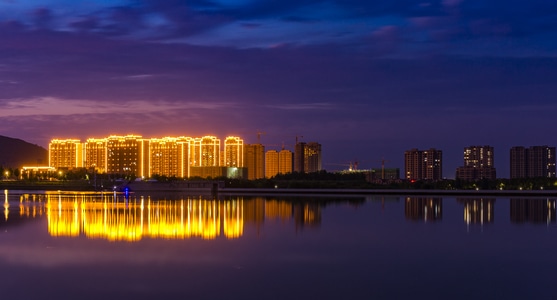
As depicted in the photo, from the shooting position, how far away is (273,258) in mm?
16141

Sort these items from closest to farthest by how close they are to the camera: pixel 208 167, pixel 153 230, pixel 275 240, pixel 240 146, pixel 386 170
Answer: pixel 275 240 < pixel 153 230 < pixel 208 167 < pixel 240 146 < pixel 386 170

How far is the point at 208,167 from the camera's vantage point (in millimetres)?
115125

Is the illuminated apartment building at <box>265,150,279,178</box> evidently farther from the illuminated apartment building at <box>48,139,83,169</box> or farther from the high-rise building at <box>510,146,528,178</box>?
the high-rise building at <box>510,146,528,178</box>

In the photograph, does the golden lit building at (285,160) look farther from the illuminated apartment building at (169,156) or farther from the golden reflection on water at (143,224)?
the golden reflection on water at (143,224)

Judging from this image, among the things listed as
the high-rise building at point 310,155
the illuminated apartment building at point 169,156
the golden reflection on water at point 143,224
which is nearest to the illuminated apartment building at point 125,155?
the illuminated apartment building at point 169,156

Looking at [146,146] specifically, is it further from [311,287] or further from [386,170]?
[311,287]

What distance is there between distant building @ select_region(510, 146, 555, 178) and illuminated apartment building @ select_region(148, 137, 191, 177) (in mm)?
54349

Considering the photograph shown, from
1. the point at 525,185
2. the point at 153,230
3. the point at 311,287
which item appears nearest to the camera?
the point at 311,287

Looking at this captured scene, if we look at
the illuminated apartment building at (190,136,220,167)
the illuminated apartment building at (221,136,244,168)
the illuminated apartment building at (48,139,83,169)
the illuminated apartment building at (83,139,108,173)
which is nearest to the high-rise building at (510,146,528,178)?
the illuminated apartment building at (221,136,244,168)

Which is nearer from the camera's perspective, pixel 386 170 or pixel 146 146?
pixel 146 146

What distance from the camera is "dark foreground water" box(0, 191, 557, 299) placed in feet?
40.6

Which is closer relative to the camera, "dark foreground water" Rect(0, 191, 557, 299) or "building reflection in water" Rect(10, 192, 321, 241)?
"dark foreground water" Rect(0, 191, 557, 299)

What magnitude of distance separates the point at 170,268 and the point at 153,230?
7.62 meters

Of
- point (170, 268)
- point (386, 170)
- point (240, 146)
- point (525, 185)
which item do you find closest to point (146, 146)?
point (240, 146)
